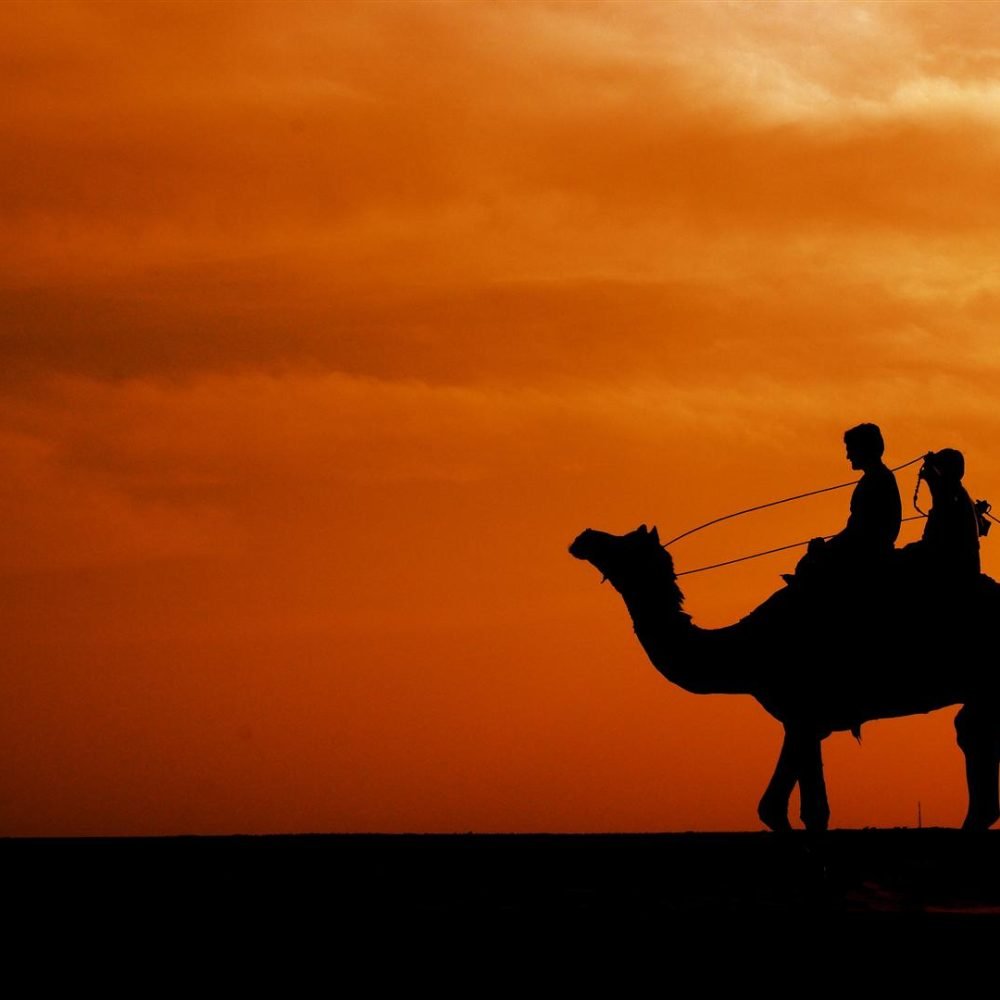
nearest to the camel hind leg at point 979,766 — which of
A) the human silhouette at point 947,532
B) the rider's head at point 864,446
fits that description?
the human silhouette at point 947,532

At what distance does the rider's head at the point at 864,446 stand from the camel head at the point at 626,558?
6.05 ft

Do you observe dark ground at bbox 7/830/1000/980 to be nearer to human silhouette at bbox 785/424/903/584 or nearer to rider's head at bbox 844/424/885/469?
human silhouette at bbox 785/424/903/584

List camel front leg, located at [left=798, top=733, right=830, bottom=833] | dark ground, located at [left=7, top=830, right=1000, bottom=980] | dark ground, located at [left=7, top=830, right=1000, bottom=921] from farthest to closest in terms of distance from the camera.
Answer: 1. camel front leg, located at [left=798, top=733, right=830, bottom=833]
2. dark ground, located at [left=7, top=830, right=1000, bottom=921]
3. dark ground, located at [left=7, top=830, right=1000, bottom=980]

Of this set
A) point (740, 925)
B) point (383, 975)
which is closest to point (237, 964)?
point (383, 975)

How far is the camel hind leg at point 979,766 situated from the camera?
19922mm

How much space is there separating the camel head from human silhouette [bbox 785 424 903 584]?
3.84 ft

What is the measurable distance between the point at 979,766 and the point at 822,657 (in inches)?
75.9

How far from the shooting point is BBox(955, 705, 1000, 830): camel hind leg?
19.9m

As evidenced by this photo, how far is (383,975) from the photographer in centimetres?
1336

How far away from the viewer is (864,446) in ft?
64.7

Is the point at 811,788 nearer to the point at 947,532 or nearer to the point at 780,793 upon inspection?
the point at 780,793

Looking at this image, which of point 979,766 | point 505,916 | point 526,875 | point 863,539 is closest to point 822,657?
point 863,539

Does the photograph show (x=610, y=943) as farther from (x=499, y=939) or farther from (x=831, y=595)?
(x=831, y=595)

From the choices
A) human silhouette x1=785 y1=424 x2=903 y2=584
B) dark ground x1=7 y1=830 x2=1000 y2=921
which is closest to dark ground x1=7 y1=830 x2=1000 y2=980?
dark ground x1=7 y1=830 x2=1000 y2=921
